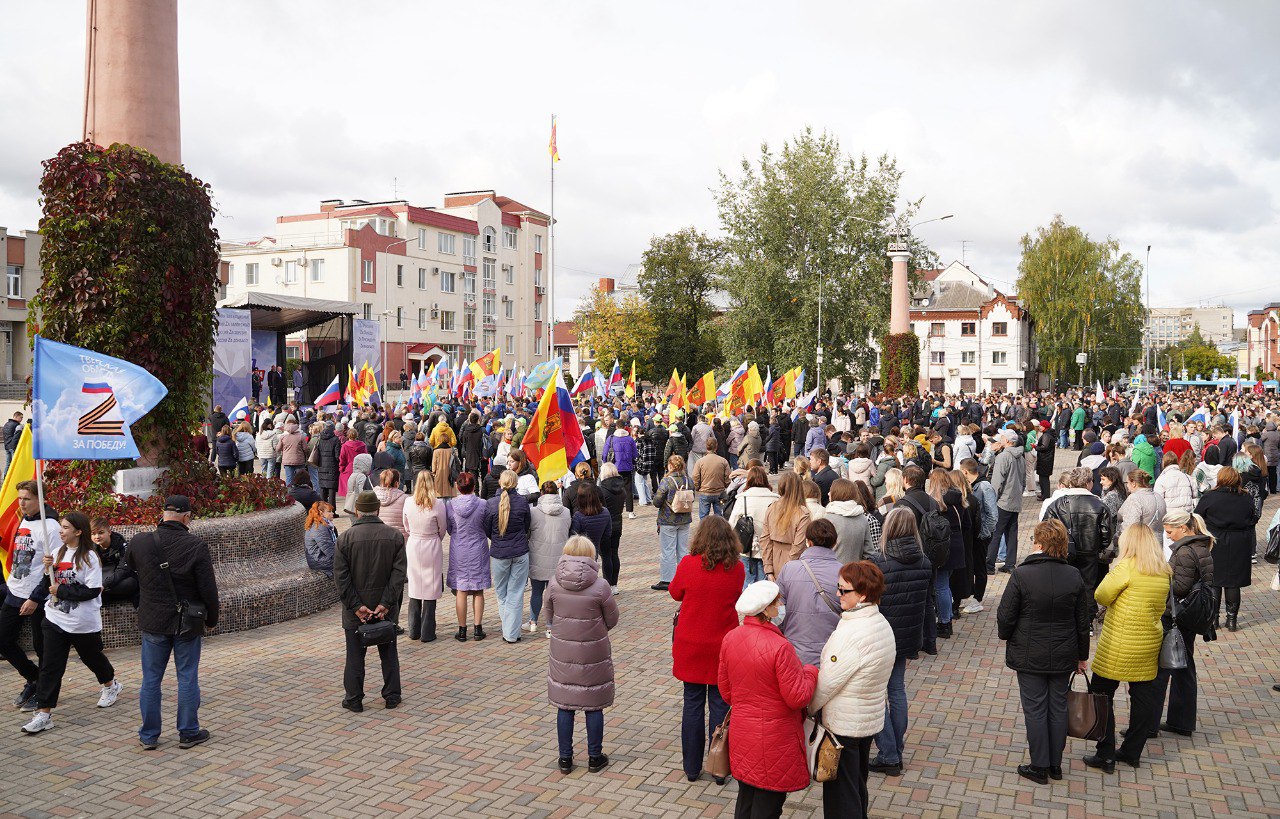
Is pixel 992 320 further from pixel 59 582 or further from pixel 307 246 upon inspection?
pixel 59 582

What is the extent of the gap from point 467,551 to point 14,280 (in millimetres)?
48341

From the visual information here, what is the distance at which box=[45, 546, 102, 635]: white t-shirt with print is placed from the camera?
7254 millimetres

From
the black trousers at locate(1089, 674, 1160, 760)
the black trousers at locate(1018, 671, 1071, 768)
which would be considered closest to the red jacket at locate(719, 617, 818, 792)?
the black trousers at locate(1018, 671, 1071, 768)

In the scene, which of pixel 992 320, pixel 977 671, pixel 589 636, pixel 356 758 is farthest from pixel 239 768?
pixel 992 320

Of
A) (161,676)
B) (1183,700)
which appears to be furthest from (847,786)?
(161,676)

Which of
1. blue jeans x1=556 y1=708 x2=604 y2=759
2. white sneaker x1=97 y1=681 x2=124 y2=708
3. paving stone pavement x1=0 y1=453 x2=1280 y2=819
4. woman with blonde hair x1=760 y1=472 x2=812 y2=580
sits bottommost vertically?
paving stone pavement x1=0 y1=453 x2=1280 y2=819

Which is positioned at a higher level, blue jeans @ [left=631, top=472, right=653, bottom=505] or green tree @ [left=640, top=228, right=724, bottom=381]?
green tree @ [left=640, top=228, right=724, bottom=381]

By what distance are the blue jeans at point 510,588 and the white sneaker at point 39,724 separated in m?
3.98

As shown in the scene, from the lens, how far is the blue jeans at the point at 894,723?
653 centimetres

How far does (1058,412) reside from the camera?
102ft

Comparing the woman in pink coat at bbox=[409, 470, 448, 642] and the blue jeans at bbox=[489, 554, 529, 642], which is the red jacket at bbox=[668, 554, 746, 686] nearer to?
the blue jeans at bbox=[489, 554, 529, 642]

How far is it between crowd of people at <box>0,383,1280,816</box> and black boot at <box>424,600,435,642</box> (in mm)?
18

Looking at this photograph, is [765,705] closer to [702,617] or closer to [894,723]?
[702,617]

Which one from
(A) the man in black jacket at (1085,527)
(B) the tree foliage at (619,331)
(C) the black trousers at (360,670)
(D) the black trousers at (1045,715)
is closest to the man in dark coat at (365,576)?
(C) the black trousers at (360,670)
